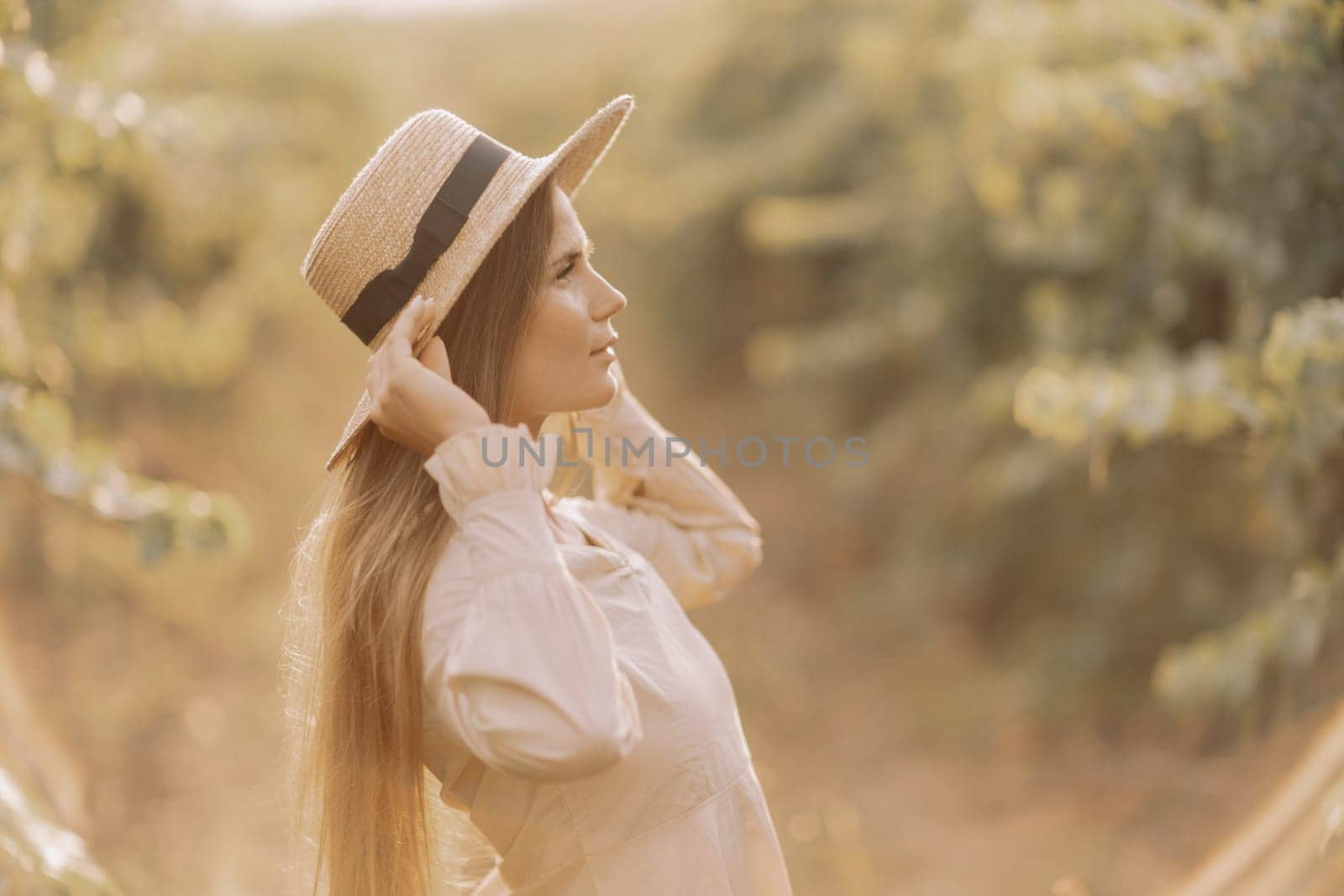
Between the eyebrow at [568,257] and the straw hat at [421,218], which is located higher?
the straw hat at [421,218]

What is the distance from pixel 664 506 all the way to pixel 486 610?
0.75 m

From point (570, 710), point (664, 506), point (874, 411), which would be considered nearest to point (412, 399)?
point (570, 710)

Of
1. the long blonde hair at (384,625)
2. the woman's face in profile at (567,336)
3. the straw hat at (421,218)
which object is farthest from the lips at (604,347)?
the straw hat at (421,218)

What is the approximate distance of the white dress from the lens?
1264mm

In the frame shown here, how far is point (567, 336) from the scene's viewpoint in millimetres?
1559

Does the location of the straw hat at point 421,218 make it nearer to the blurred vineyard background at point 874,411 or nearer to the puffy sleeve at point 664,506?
the puffy sleeve at point 664,506

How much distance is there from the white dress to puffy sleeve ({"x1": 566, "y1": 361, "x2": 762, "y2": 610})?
0.19 meters

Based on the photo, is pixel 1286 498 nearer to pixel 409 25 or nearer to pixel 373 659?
pixel 373 659

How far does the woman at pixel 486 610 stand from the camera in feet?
4.31

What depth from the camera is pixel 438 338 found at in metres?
1.47

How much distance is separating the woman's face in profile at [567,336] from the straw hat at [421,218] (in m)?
0.11

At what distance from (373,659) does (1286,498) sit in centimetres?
269

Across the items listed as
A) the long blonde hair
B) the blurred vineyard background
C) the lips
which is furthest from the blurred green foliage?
the long blonde hair

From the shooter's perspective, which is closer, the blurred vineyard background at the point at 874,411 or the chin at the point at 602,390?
the chin at the point at 602,390
